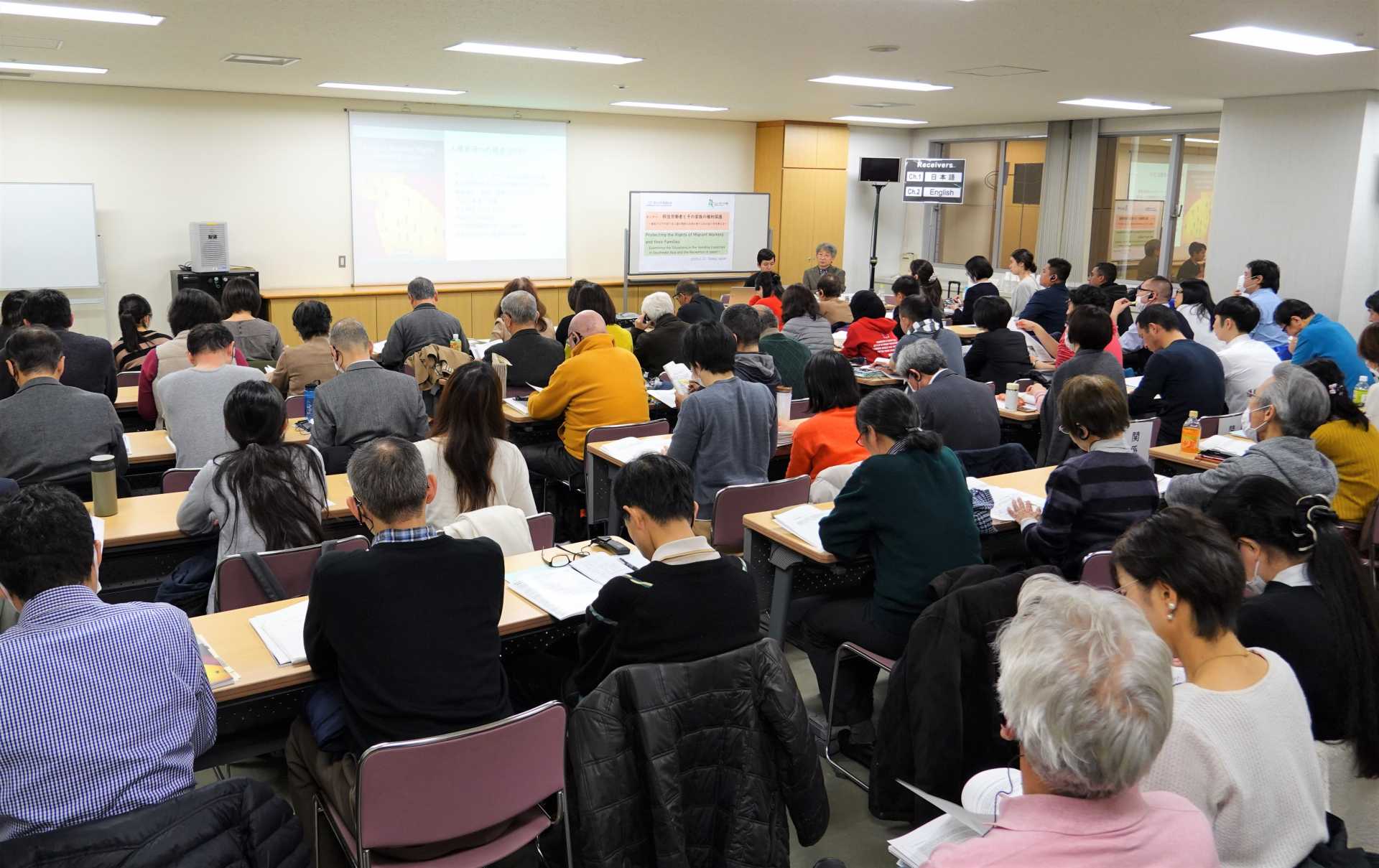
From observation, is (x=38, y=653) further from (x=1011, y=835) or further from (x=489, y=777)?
(x=1011, y=835)

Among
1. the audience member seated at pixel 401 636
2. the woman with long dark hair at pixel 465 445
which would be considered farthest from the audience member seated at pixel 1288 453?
the audience member seated at pixel 401 636

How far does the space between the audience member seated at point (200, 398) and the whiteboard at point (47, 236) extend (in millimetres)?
6180

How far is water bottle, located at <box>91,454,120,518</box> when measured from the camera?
142 inches

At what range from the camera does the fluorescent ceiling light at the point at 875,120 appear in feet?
41.4

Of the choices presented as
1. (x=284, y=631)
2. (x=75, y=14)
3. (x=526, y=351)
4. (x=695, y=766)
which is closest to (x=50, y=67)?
(x=75, y=14)

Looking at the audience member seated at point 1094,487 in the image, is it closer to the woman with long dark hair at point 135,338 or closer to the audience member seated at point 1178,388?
the audience member seated at point 1178,388

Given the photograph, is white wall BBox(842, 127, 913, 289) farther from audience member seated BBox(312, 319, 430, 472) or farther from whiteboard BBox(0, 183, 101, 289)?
audience member seated BBox(312, 319, 430, 472)

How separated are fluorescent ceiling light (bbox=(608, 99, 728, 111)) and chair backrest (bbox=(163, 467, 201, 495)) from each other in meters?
7.78

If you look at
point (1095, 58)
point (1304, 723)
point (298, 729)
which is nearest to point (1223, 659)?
point (1304, 723)

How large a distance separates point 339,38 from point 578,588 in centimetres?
531

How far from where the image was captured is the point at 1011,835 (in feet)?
4.66

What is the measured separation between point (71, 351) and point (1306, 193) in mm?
10089

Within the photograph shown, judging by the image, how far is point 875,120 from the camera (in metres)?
13.2

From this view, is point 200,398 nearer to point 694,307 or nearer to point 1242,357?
point 694,307
